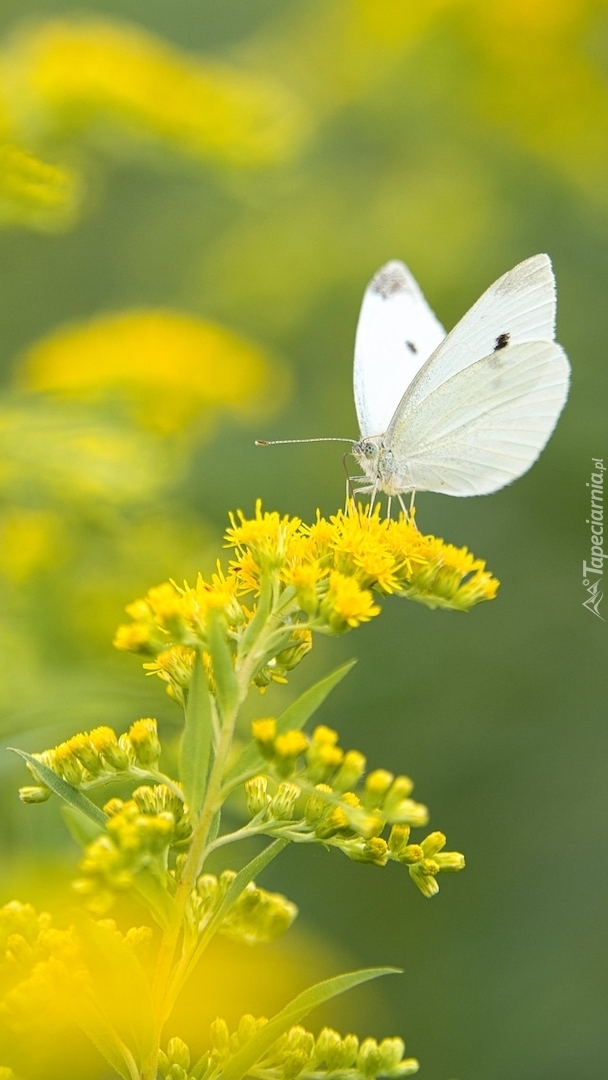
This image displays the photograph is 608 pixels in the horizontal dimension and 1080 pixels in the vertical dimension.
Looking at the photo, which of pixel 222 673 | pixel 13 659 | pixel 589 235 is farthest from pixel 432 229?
pixel 222 673

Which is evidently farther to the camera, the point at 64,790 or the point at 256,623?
the point at 256,623

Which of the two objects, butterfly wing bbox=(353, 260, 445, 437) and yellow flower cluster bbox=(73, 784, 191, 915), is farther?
butterfly wing bbox=(353, 260, 445, 437)

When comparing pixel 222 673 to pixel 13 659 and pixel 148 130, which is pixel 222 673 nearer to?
pixel 13 659

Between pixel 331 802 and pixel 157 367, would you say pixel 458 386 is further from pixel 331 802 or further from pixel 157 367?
pixel 331 802

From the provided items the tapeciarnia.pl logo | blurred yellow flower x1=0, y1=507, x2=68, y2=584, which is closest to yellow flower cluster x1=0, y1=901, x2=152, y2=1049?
blurred yellow flower x1=0, y1=507, x2=68, y2=584

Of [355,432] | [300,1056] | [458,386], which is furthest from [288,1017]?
[355,432]

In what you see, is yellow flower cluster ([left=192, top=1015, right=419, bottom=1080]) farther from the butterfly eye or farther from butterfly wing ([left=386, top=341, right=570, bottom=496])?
the butterfly eye
